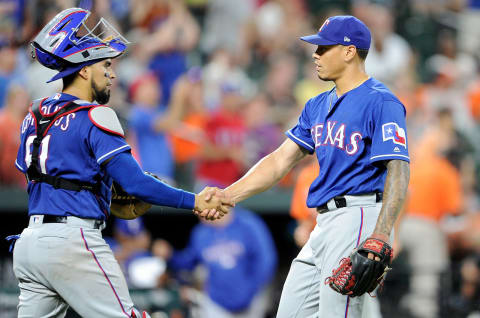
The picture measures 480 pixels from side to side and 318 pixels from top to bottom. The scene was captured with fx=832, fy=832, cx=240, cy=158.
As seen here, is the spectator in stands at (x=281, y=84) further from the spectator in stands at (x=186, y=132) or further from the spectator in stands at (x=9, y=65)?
the spectator in stands at (x=9, y=65)

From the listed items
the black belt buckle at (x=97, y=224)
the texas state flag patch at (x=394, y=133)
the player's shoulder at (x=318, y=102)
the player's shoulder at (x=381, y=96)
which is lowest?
the black belt buckle at (x=97, y=224)

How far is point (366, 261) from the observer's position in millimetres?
4301

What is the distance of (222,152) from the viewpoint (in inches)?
376

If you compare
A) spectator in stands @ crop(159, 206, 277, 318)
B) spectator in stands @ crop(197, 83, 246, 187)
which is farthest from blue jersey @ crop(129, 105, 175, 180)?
spectator in stands @ crop(159, 206, 277, 318)

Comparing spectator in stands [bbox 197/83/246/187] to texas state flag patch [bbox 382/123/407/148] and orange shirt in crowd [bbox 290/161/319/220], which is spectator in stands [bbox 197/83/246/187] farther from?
texas state flag patch [bbox 382/123/407/148]

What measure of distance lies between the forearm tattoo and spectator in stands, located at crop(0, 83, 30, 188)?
4982 mm

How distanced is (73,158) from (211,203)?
42.2 inches

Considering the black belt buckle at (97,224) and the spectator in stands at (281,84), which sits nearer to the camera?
the black belt buckle at (97,224)

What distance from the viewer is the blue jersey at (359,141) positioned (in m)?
4.55

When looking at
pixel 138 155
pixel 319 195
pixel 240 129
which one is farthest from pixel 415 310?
pixel 319 195

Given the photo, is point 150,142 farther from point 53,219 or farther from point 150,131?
point 53,219

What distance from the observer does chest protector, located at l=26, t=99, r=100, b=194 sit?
446 centimetres

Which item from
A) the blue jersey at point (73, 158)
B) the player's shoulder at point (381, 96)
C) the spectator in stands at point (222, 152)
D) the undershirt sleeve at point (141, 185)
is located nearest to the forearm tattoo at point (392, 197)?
the player's shoulder at point (381, 96)

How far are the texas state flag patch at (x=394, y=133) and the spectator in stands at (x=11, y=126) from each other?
4.90 m
